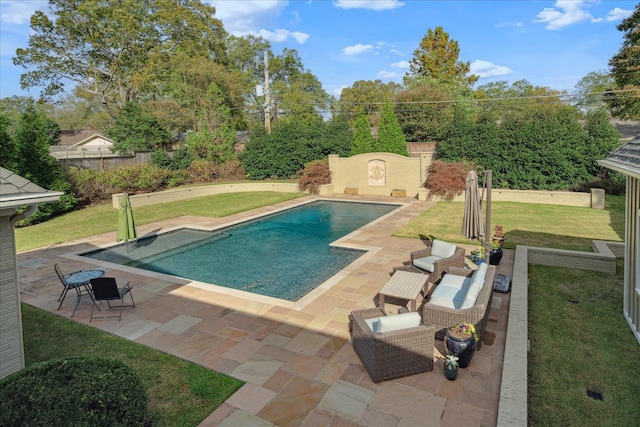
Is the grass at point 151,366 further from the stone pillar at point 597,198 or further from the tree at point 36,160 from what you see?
the stone pillar at point 597,198

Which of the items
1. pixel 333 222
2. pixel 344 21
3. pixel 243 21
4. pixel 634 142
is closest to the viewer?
pixel 634 142

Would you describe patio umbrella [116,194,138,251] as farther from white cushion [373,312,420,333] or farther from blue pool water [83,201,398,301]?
white cushion [373,312,420,333]

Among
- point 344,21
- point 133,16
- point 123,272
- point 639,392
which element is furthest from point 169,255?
point 133,16

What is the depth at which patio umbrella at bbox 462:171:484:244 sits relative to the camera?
8.94 m

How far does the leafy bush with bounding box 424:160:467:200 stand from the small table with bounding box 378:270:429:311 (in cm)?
1368

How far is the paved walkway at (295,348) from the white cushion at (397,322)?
65 cm

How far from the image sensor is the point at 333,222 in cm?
1709

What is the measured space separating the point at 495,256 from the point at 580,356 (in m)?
4.04

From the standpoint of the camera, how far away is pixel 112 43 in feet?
117

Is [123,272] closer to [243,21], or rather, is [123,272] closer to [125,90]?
[125,90]

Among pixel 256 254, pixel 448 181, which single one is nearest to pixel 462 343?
pixel 256 254

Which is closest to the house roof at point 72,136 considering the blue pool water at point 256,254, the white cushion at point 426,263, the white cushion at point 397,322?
the blue pool water at point 256,254

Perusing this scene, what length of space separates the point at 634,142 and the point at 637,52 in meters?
24.6

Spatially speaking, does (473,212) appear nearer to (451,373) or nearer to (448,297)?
(448,297)
